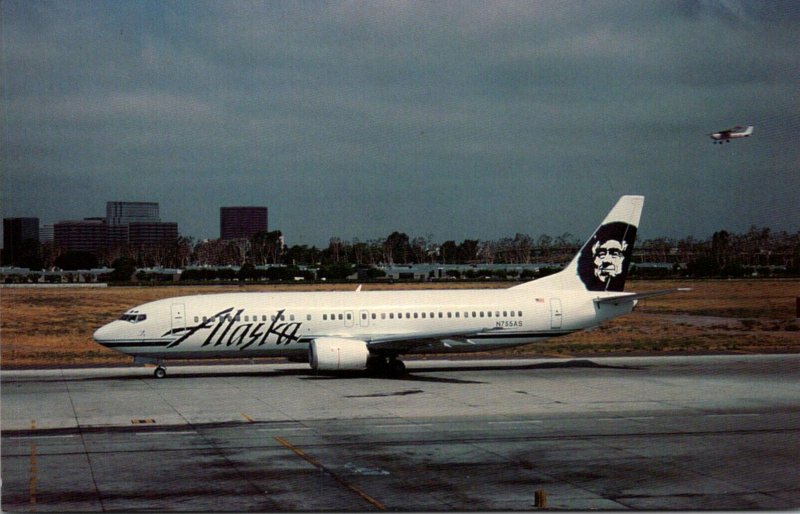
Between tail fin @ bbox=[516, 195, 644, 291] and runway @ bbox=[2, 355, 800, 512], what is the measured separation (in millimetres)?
5256

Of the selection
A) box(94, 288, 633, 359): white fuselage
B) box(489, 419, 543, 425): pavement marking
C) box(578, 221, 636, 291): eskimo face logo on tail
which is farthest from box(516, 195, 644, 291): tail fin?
box(489, 419, 543, 425): pavement marking

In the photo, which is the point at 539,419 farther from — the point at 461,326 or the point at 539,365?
the point at 539,365

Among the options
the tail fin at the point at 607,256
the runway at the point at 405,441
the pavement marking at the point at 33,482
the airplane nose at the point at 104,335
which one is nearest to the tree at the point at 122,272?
the runway at the point at 405,441

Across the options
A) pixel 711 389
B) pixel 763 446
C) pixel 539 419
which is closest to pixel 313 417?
pixel 539 419

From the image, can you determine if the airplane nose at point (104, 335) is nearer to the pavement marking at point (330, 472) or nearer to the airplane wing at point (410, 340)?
the airplane wing at point (410, 340)

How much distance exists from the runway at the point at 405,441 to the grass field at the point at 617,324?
11.6 m

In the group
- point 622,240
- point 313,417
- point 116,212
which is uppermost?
point 116,212

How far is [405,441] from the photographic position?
25.2m

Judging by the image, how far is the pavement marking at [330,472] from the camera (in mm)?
18344

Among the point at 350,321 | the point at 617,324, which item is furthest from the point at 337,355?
the point at 617,324

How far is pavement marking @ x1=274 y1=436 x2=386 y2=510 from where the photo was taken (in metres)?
18.3

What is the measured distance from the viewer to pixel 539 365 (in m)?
45.6

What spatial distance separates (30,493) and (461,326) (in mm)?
25846

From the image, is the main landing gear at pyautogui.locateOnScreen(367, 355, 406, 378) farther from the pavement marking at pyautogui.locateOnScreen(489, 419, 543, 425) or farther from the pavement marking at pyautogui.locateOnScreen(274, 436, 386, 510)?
the pavement marking at pyautogui.locateOnScreen(274, 436, 386, 510)
